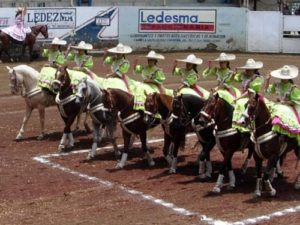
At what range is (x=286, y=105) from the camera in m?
10.2

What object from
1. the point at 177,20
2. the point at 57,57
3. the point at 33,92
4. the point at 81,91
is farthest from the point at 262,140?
the point at 177,20

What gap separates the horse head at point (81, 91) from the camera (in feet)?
41.0

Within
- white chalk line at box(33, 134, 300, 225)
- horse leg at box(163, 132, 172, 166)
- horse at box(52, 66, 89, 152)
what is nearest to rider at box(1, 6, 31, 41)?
horse at box(52, 66, 89, 152)

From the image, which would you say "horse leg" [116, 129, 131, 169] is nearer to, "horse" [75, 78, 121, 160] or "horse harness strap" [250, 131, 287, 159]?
"horse" [75, 78, 121, 160]

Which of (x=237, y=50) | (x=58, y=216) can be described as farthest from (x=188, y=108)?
(x=237, y=50)

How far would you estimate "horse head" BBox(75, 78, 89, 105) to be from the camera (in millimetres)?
12493

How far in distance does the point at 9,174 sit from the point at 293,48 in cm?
2342

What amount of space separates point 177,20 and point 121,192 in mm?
22064

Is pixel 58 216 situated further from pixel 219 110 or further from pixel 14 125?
pixel 14 125

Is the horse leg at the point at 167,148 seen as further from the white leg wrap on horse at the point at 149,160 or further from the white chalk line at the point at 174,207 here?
the white chalk line at the point at 174,207

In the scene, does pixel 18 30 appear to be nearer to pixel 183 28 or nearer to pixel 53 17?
pixel 53 17

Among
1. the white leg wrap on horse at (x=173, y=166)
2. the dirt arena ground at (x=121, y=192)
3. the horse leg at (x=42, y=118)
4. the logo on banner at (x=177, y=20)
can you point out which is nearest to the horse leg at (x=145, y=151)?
the dirt arena ground at (x=121, y=192)

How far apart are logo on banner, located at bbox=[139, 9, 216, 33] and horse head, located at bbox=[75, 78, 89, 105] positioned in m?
19.2

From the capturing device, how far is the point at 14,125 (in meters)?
16.8
